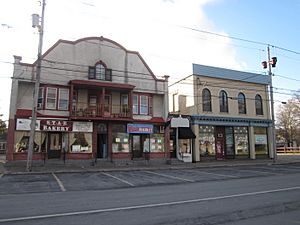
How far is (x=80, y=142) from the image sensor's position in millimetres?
24125

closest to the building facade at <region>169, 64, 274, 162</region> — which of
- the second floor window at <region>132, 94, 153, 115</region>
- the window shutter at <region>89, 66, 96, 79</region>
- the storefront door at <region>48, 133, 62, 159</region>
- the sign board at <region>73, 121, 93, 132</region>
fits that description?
the second floor window at <region>132, 94, 153, 115</region>

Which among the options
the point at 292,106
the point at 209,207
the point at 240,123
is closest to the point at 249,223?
the point at 209,207

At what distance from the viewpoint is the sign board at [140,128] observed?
25.6m

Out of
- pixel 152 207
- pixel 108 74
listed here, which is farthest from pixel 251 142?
pixel 152 207

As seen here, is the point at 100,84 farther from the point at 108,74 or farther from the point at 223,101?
the point at 223,101

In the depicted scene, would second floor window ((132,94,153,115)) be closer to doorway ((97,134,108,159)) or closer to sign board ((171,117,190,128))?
sign board ((171,117,190,128))

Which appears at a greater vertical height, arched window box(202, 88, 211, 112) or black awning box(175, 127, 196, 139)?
arched window box(202, 88, 211, 112)

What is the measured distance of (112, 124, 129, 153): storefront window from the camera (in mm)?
25328

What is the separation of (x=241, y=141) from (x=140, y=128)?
12321mm

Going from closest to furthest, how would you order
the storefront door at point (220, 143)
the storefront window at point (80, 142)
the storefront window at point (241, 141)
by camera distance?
the storefront window at point (80, 142) → the storefront door at point (220, 143) → the storefront window at point (241, 141)

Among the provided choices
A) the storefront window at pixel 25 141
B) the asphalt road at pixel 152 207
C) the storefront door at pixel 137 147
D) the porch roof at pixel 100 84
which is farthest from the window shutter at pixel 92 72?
the asphalt road at pixel 152 207

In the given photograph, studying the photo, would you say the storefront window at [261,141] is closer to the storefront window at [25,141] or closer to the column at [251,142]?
the column at [251,142]

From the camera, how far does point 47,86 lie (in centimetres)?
2358

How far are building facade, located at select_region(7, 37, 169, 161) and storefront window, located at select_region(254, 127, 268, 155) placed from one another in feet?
38.5
